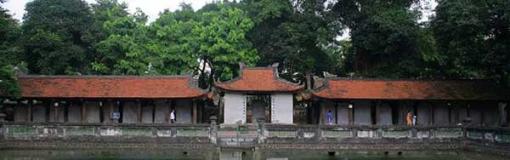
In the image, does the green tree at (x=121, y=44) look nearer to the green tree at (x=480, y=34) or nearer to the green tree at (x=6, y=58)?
the green tree at (x=6, y=58)

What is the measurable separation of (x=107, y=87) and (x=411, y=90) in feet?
60.4

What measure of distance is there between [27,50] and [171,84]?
1522 cm

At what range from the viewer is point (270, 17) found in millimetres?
51188

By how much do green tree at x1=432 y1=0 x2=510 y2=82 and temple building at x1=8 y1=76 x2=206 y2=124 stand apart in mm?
14678

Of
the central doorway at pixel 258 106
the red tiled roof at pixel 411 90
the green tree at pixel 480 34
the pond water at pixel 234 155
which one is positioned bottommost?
the pond water at pixel 234 155

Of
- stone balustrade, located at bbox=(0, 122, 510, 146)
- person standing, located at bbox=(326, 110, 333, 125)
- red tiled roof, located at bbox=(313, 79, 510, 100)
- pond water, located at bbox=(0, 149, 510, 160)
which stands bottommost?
pond water, located at bbox=(0, 149, 510, 160)

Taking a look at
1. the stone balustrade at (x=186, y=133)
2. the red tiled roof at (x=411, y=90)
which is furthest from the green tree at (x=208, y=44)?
the stone balustrade at (x=186, y=133)

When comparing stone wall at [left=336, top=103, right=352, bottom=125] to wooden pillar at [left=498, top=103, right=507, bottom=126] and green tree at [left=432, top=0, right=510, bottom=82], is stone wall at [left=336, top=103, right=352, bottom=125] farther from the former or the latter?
wooden pillar at [left=498, top=103, right=507, bottom=126]

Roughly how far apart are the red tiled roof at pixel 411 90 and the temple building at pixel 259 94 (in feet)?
0.19

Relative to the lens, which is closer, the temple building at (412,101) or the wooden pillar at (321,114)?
the temple building at (412,101)

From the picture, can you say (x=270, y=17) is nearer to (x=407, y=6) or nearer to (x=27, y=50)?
(x=407, y=6)

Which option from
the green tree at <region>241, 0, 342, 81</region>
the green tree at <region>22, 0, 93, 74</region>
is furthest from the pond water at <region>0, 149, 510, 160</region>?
the green tree at <region>22, 0, 93, 74</region>

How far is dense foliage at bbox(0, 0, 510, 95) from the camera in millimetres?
47219

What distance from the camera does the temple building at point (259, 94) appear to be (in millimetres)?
39500
